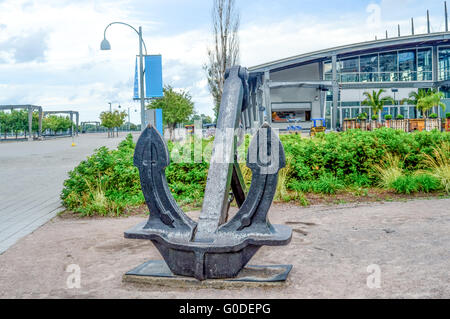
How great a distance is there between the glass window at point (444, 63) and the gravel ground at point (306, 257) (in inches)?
1444

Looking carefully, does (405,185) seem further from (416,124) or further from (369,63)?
(369,63)

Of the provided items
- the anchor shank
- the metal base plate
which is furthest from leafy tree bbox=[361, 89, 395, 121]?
the metal base plate

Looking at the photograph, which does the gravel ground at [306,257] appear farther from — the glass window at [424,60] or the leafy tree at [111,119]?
the leafy tree at [111,119]

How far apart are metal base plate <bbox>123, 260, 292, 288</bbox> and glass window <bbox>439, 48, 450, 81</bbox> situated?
4023 centimetres

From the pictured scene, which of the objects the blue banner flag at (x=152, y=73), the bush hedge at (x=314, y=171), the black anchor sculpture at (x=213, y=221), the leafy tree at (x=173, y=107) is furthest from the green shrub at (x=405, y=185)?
the leafy tree at (x=173, y=107)

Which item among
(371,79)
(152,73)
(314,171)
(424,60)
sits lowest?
(314,171)

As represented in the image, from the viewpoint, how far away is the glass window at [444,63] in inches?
1502

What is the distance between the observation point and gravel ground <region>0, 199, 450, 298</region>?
11.0 feet

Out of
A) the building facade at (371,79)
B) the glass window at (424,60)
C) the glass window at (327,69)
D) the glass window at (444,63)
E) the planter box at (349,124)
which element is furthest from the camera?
the glass window at (327,69)

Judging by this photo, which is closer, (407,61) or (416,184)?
(416,184)

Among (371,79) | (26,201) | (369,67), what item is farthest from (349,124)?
(26,201)

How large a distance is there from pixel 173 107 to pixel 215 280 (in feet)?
95.2

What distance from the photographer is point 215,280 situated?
3.43 metres

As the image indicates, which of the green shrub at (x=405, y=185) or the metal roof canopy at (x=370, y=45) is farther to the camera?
the metal roof canopy at (x=370, y=45)
